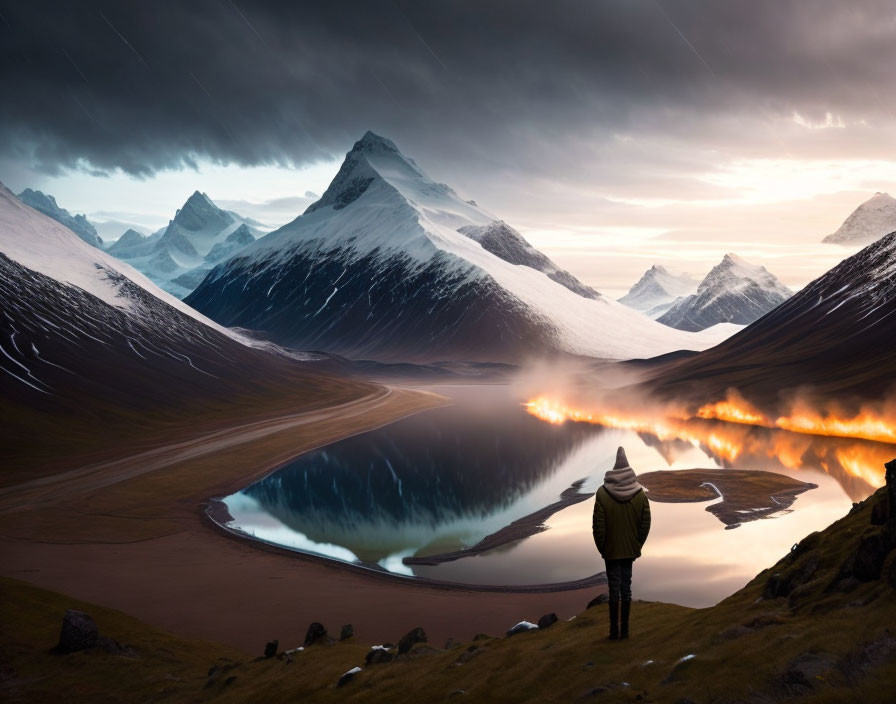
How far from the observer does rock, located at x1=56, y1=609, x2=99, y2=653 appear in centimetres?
2958

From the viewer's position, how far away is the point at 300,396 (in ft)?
605

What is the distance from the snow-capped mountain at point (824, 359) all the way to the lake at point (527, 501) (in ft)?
59.1

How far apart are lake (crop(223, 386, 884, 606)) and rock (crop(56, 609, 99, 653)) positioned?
2578 cm

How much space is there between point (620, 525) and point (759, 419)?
133 metres

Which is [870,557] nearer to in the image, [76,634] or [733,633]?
[733,633]

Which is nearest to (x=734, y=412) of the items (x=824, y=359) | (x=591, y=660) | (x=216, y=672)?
(x=824, y=359)

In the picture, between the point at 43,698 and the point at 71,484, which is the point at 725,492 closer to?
the point at 43,698

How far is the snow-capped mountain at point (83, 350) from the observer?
130 meters

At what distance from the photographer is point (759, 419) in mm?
138875

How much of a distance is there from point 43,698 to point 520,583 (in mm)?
30583

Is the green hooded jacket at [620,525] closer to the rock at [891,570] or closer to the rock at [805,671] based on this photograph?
the rock at [805,671]

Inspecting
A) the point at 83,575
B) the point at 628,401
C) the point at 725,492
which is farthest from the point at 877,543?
the point at 628,401

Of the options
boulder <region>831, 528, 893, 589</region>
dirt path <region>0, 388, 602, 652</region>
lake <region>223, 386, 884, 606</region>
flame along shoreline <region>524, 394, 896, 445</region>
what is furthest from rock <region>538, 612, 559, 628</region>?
flame along shoreline <region>524, 394, 896, 445</region>

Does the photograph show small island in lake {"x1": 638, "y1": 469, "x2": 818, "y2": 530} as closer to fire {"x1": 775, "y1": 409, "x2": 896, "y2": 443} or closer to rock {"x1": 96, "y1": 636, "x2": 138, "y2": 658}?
fire {"x1": 775, "y1": 409, "x2": 896, "y2": 443}
